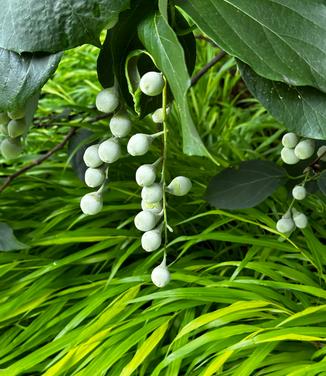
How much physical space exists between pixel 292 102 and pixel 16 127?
9.9 inches

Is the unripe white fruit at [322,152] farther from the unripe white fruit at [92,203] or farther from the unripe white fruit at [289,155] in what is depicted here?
the unripe white fruit at [92,203]

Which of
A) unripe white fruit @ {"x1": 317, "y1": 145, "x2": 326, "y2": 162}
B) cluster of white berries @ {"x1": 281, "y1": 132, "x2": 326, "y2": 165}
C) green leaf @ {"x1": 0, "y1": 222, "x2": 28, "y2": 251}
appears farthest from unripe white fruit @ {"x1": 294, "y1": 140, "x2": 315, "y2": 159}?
green leaf @ {"x1": 0, "y1": 222, "x2": 28, "y2": 251}

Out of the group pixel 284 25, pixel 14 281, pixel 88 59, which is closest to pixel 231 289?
pixel 14 281

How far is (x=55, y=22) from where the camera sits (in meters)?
0.32

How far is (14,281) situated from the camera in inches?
35.6

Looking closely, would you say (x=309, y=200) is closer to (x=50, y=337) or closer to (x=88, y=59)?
(x=50, y=337)

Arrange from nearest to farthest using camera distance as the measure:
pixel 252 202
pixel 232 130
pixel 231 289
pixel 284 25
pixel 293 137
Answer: pixel 284 25 < pixel 293 137 < pixel 252 202 < pixel 231 289 < pixel 232 130

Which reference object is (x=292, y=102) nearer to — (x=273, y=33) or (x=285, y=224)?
(x=273, y=33)

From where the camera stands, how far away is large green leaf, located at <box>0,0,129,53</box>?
12.5 inches

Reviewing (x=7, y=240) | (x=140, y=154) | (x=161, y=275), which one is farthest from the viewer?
(x=7, y=240)

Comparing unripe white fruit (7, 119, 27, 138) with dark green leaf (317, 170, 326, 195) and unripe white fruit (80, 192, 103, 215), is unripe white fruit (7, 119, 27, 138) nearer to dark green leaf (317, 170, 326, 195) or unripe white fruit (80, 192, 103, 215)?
unripe white fruit (80, 192, 103, 215)

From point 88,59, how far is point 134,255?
106 cm

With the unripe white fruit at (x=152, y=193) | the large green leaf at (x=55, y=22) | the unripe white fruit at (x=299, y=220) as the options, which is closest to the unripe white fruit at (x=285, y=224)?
the unripe white fruit at (x=299, y=220)

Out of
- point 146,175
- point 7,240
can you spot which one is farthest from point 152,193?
point 7,240
